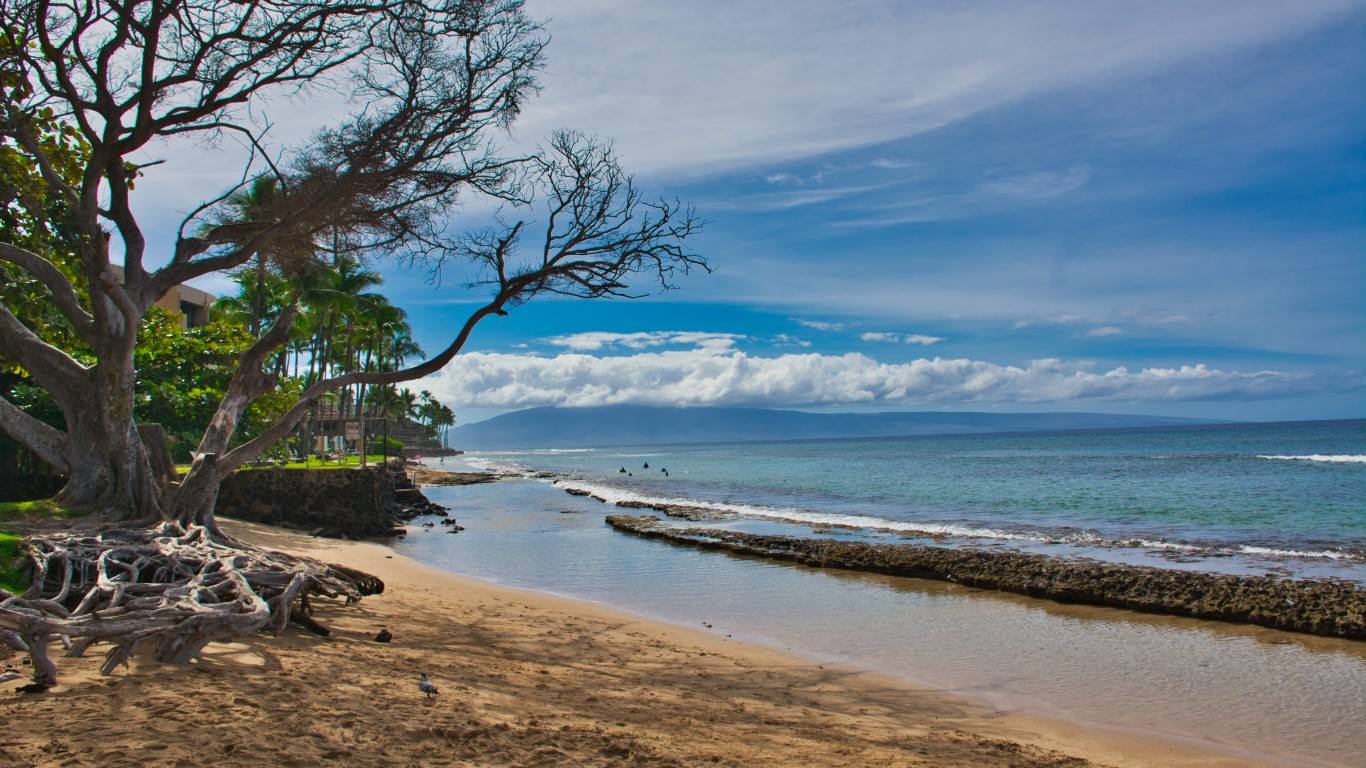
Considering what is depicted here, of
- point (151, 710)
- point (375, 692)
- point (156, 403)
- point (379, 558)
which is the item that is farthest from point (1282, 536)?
point (156, 403)

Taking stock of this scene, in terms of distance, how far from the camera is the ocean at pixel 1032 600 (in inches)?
307

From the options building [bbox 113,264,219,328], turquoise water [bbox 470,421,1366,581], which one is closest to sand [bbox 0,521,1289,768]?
turquoise water [bbox 470,421,1366,581]

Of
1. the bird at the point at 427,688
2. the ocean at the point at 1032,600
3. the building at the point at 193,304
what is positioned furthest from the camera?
the building at the point at 193,304

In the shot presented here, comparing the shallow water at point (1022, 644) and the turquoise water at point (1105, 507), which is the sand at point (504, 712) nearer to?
the shallow water at point (1022, 644)

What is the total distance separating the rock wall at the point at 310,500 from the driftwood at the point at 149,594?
13.3m

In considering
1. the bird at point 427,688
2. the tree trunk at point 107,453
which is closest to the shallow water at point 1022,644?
the bird at point 427,688

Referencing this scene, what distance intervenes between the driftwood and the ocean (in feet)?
18.0

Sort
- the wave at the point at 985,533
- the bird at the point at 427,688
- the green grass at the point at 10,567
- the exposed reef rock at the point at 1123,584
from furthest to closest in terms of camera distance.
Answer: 1. the wave at the point at 985,533
2. the exposed reef rock at the point at 1123,584
3. the green grass at the point at 10,567
4. the bird at the point at 427,688

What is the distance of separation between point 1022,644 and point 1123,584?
4.09m

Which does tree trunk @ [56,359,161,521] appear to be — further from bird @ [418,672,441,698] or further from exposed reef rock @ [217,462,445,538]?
exposed reef rock @ [217,462,445,538]

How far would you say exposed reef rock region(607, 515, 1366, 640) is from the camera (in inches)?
437

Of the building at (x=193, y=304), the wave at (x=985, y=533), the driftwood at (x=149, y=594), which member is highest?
the building at (x=193, y=304)

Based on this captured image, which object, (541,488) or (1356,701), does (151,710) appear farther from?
(541,488)

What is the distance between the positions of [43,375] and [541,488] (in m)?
40.4
